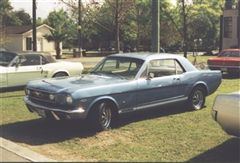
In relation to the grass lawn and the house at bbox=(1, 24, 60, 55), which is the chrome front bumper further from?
the house at bbox=(1, 24, 60, 55)

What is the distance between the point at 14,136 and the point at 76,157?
178cm

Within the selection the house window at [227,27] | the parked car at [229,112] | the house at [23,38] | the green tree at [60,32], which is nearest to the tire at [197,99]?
the parked car at [229,112]

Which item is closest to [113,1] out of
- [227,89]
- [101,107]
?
[227,89]

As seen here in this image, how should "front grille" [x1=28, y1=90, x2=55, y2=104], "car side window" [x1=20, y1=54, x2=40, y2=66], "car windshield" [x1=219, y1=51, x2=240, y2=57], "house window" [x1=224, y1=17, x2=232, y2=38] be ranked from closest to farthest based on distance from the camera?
"front grille" [x1=28, y1=90, x2=55, y2=104] < "car side window" [x1=20, y1=54, x2=40, y2=66] < "car windshield" [x1=219, y1=51, x2=240, y2=57] < "house window" [x1=224, y1=17, x2=232, y2=38]

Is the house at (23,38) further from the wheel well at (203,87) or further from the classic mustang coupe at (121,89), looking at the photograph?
the classic mustang coupe at (121,89)

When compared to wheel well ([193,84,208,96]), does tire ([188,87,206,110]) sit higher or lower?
lower

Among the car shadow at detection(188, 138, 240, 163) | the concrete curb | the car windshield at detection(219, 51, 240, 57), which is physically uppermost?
the car windshield at detection(219, 51, 240, 57)

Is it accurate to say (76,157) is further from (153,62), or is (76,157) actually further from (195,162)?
(153,62)

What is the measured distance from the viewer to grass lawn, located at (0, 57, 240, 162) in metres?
7.16

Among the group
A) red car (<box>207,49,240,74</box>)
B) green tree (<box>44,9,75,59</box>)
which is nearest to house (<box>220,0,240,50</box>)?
green tree (<box>44,9,75,59</box>)

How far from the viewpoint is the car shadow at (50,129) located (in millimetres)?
8156

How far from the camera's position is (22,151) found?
7.24 metres

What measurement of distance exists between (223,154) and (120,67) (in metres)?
3.36

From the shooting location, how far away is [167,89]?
9.87 metres
